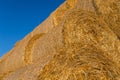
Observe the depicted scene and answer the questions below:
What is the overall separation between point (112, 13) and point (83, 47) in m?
1.22

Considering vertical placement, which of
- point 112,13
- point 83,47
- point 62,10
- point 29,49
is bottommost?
point 83,47

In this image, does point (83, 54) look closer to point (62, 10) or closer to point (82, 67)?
point (82, 67)

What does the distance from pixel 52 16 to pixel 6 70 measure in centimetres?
224

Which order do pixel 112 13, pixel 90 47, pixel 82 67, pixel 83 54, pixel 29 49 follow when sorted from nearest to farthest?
pixel 82 67 → pixel 83 54 → pixel 90 47 → pixel 112 13 → pixel 29 49

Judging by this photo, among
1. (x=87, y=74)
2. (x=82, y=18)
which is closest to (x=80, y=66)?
(x=87, y=74)

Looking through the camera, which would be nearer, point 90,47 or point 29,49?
point 90,47

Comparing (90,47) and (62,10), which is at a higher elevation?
(62,10)

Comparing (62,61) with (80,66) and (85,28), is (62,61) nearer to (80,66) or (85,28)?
(80,66)

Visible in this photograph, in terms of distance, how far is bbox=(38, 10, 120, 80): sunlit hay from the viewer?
12.2 feet

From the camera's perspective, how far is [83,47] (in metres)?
4.45

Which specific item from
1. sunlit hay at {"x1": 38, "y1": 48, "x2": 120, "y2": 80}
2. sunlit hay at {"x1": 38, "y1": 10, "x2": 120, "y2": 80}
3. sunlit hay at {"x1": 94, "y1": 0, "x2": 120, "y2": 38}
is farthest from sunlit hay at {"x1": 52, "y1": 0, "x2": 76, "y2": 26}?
sunlit hay at {"x1": 38, "y1": 48, "x2": 120, "y2": 80}

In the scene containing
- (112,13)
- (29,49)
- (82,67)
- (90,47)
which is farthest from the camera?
(29,49)

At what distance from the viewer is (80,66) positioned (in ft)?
12.5

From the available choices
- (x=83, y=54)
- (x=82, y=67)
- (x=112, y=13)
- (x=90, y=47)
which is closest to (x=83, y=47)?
(x=90, y=47)
